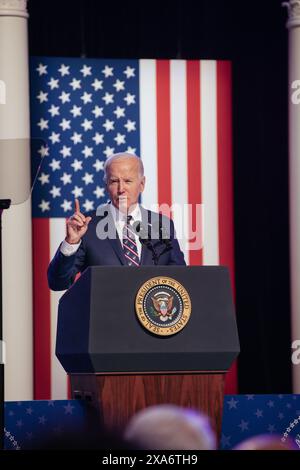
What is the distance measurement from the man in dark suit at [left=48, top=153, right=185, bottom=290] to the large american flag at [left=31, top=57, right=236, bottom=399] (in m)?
2.85

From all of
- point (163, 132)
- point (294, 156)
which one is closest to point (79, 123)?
point (163, 132)

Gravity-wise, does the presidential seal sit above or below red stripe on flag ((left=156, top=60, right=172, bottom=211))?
below

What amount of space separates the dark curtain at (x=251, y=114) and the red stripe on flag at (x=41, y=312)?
4.70 ft

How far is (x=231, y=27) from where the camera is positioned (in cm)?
740

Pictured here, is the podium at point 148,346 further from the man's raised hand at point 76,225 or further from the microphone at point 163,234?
the microphone at point 163,234

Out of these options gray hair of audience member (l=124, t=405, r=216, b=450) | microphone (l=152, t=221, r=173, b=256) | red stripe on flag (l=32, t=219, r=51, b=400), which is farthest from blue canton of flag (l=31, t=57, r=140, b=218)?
gray hair of audience member (l=124, t=405, r=216, b=450)

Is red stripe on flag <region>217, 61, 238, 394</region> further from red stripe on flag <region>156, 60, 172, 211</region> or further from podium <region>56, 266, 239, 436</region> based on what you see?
podium <region>56, 266, 239, 436</region>

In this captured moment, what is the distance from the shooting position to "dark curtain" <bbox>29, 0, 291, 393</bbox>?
7.30 m

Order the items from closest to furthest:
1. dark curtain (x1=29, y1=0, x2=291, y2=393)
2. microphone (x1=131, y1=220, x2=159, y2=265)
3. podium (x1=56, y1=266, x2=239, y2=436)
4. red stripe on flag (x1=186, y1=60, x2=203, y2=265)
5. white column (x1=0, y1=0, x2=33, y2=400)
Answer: podium (x1=56, y1=266, x2=239, y2=436) → microphone (x1=131, y1=220, x2=159, y2=265) → white column (x1=0, y1=0, x2=33, y2=400) → red stripe on flag (x1=186, y1=60, x2=203, y2=265) → dark curtain (x1=29, y1=0, x2=291, y2=393)

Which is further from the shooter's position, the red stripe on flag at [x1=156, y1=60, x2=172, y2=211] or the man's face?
the red stripe on flag at [x1=156, y1=60, x2=172, y2=211]

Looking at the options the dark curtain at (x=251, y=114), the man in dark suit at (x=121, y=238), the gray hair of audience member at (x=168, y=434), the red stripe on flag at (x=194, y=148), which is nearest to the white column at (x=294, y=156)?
the dark curtain at (x=251, y=114)

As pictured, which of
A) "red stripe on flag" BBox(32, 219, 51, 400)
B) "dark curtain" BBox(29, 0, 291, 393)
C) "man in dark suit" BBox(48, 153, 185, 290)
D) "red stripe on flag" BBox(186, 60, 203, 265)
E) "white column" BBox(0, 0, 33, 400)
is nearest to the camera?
"man in dark suit" BBox(48, 153, 185, 290)

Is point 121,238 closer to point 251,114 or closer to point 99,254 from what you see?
point 99,254

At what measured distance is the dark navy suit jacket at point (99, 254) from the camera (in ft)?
12.2
